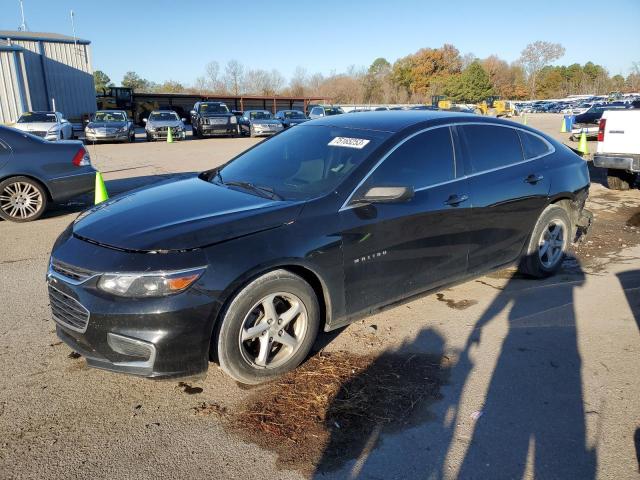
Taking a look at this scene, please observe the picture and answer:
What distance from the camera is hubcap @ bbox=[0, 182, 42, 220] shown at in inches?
300

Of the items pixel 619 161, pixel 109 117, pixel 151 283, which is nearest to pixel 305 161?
pixel 151 283

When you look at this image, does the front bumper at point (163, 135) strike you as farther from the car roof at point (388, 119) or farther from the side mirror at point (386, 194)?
the side mirror at point (386, 194)

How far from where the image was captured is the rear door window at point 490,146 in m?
4.36

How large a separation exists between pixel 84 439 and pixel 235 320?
102 centimetres

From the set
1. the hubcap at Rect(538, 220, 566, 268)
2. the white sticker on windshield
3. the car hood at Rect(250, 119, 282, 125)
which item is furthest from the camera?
the car hood at Rect(250, 119, 282, 125)

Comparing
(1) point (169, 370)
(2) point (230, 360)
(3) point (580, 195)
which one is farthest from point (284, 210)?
(3) point (580, 195)

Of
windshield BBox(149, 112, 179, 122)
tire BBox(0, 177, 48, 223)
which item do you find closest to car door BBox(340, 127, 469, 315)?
tire BBox(0, 177, 48, 223)

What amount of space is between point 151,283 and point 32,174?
602 cm

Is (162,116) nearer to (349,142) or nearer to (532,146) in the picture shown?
(532,146)

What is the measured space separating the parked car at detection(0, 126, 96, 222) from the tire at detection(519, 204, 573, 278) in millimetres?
6728

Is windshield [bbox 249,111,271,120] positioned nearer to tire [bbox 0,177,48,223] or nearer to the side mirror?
tire [bbox 0,177,48,223]

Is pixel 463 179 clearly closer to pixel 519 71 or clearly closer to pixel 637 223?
pixel 637 223

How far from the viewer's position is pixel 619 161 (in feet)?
30.2

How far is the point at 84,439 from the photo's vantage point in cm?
273
